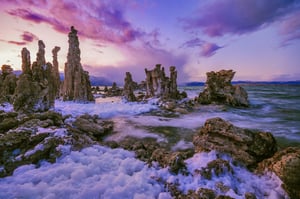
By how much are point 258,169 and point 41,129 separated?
8.24m

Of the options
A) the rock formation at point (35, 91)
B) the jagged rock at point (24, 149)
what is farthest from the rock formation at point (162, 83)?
the jagged rock at point (24, 149)

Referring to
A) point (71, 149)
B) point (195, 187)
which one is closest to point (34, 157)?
point (71, 149)

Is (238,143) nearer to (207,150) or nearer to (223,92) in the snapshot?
(207,150)

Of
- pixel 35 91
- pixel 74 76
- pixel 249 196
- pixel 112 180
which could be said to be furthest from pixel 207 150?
pixel 74 76

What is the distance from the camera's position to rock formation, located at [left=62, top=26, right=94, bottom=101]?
27766 mm

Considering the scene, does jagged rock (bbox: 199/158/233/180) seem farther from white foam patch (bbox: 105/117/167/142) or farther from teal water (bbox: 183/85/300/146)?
teal water (bbox: 183/85/300/146)

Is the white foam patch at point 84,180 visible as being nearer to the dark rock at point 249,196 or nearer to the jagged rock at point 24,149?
the jagged rock at point 24,149

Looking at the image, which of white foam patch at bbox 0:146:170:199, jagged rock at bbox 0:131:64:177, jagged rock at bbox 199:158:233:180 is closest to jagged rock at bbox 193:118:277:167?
jagged rock at bbox 199:158:233:180

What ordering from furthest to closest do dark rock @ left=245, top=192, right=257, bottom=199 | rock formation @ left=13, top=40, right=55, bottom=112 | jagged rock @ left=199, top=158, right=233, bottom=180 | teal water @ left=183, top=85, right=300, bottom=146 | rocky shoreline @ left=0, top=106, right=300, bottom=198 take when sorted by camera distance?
rock formation @ left=13, top=40, right=55, bottom=112
teal water @ left=183, top=85, right=300, bottom=146
jagged rock @ left=199, top=158, right=233, bottom=180
rocky shoreline @ left=0, top=106, right=300, bottom=198
dark rock @ left=245, top=192, right=257, bottom=199

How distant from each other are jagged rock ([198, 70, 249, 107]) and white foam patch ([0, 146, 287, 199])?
23.9 metres

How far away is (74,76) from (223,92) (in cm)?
2455

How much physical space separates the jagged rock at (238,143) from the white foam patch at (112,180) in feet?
1.64

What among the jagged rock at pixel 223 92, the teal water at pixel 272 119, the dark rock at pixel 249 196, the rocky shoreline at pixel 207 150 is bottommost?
the teal water at pixel 272 119

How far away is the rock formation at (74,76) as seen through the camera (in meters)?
27.8
